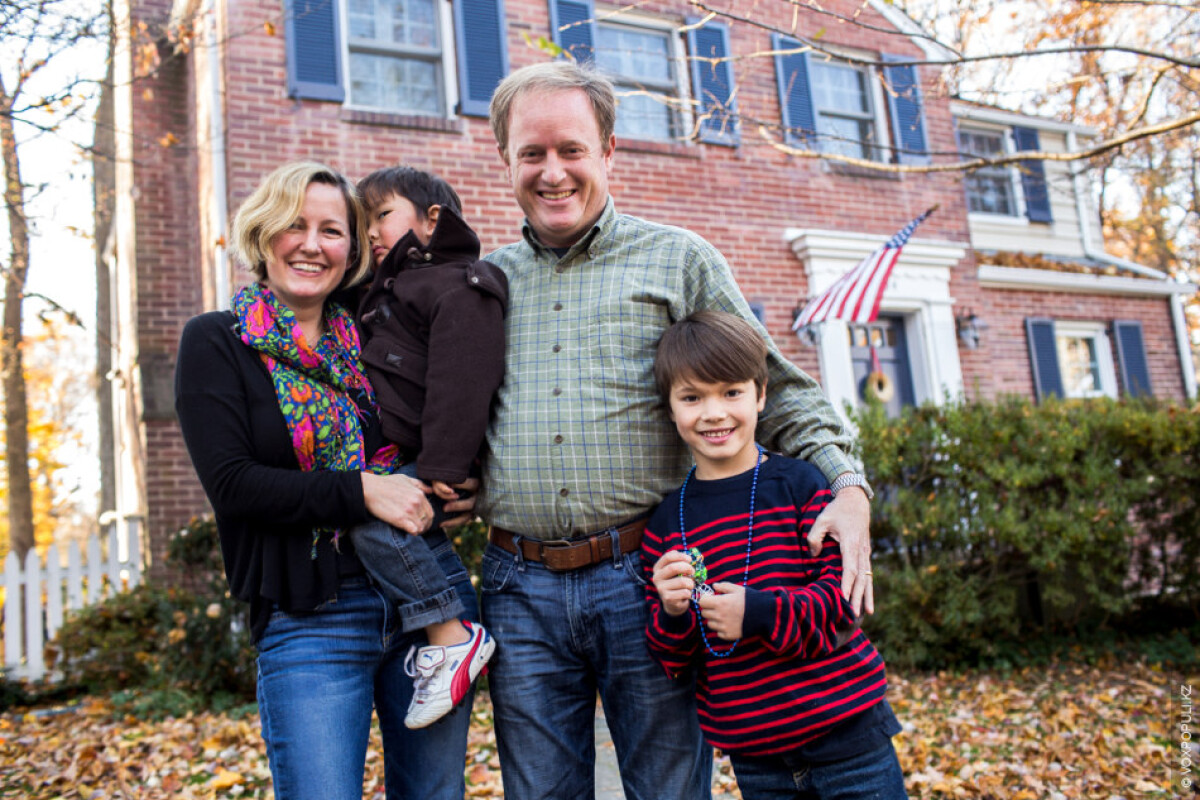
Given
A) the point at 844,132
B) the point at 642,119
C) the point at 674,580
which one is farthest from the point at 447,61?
the point at 674,580

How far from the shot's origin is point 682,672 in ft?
6.74

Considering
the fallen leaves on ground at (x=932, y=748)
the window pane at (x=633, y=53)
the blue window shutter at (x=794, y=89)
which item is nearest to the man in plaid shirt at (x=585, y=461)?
the fallen leaves on ground at (x=932, y=748)

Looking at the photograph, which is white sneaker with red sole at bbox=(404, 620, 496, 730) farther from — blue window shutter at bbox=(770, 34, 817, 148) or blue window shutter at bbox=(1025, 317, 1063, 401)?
blue window shutter at bbox=(1025, 317, 1063, 401)

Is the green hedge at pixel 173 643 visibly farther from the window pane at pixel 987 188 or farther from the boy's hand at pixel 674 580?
the window pane at pixel 987 188

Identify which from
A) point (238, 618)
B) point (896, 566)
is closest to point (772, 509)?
point (896, 566)

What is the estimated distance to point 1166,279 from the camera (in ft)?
43.2

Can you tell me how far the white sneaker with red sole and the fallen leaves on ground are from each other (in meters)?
2.28

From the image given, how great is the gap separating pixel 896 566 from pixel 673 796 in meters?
4.49

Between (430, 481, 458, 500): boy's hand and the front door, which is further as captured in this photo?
the front door

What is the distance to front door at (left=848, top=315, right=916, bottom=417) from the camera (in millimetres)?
9672

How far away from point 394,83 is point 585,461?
695 centimetres

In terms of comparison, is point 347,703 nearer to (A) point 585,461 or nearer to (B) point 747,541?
(A) point 585,461

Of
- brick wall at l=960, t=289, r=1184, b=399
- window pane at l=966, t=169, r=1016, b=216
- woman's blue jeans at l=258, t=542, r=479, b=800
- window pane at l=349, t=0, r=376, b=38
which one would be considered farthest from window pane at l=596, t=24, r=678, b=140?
woman's blue jeans at l=258, t=542, r=479, b=800

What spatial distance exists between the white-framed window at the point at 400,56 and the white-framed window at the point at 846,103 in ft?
14.3
